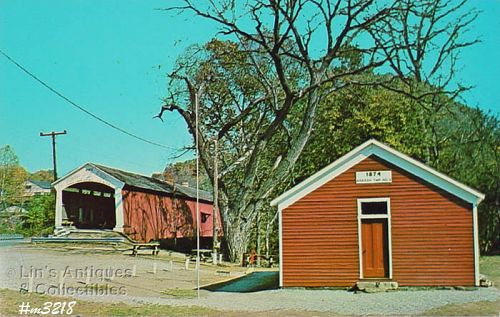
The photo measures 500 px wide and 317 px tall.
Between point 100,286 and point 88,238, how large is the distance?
508 inches

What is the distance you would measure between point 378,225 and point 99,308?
287 inches

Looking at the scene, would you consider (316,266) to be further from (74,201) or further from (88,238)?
(74,201)

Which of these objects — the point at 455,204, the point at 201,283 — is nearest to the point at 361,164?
→ the point at 455,204

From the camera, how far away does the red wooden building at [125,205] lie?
30.7 m

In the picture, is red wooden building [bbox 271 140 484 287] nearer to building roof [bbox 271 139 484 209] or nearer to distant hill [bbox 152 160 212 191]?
building roof [bbox 271 139 484 209]

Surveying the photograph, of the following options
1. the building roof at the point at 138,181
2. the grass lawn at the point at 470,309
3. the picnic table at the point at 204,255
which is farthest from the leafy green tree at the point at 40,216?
the grass lawn at the point at 470,309

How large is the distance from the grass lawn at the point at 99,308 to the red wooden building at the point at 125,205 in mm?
16332

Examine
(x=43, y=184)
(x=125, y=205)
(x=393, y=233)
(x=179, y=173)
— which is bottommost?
(x=393, y=233)

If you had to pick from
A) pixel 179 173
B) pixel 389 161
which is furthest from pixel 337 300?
pixel 179 173

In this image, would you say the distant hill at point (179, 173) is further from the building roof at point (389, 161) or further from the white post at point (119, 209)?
the building roof at point (389, 161)

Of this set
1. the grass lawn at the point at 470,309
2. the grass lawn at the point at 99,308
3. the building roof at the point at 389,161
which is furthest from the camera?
the building roof at the point at 389,161

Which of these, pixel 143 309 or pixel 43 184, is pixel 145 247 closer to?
pixel 43 184

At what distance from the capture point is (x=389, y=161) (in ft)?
55.1

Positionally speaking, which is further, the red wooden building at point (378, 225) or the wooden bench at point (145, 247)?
the wooden bench at point (145, 247)
